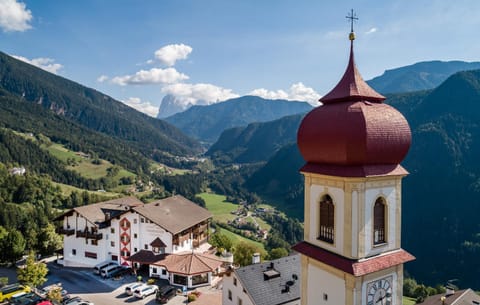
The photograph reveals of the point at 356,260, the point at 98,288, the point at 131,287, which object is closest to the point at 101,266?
the point at 98,288

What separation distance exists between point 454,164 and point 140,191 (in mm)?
164748

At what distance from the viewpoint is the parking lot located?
38.0 metres

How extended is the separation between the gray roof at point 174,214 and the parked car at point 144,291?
24.3 ft

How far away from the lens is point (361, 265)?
13.1 metres

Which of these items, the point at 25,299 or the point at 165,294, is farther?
the point at 165,294

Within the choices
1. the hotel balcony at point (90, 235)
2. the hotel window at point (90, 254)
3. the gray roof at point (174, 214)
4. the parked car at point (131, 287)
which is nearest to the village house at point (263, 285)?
the parked car at point (131, 287)

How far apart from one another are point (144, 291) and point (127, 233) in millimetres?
11558

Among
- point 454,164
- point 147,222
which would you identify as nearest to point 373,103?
point 147,222

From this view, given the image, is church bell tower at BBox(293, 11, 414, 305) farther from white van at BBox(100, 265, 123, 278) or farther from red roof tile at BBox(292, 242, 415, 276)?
white van at BBox(100, 265, 123, 278)

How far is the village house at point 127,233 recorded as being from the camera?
46.4 meters

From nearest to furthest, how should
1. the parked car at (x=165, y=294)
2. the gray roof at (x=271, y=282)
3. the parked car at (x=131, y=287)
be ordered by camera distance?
the gray roof at (x=271, y=282) < the parked car at (x=165, y=294) < the parked car at (x=131, y=287)

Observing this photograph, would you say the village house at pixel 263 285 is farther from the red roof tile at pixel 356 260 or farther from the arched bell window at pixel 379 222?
the arched bell window at pixel 379 222

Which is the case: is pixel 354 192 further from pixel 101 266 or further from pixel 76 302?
pixel 101 266

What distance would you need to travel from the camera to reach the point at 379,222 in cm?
1419
